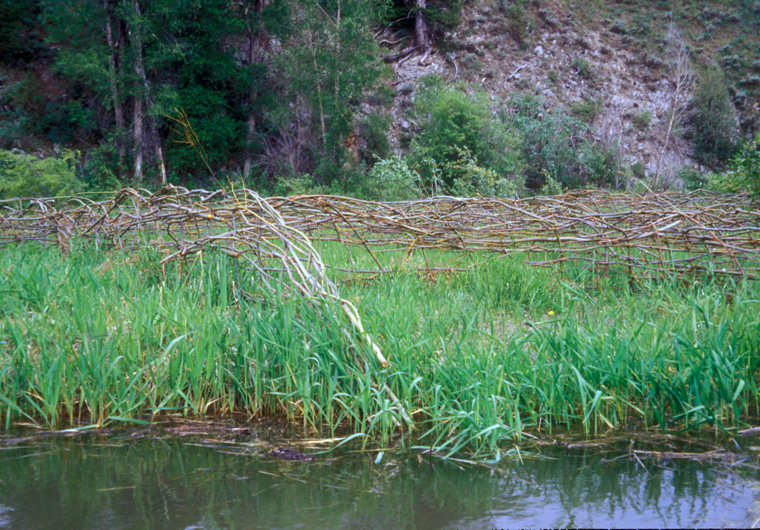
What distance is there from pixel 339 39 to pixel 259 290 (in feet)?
51.0

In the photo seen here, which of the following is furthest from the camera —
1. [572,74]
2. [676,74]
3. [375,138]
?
[572,74]

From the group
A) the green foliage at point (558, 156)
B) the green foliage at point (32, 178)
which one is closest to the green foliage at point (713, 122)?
the green foliage at point (558, 156)

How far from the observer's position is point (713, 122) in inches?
860

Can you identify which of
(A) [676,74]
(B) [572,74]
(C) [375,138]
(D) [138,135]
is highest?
(B) [572,74]

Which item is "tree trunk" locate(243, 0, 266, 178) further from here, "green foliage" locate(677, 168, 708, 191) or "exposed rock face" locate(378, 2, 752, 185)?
"green foliage" locate(677, 168, 708, 191)

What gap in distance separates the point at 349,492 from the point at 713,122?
25.0m

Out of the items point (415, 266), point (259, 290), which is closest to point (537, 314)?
→ point (415, 266)

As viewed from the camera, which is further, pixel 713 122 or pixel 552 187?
pixel 713 122

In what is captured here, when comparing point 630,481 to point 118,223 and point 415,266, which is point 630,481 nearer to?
point 415,266

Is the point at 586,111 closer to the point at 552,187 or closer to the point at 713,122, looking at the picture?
the point at 713,122

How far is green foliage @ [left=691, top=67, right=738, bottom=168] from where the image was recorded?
21.8 meters

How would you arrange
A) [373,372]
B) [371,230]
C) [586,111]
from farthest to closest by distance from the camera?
[586,111] < [371,230] < [373,372]

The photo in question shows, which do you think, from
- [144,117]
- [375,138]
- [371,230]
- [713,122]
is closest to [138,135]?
[144,117]

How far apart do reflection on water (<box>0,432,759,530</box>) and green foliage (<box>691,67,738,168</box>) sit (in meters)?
24.0
